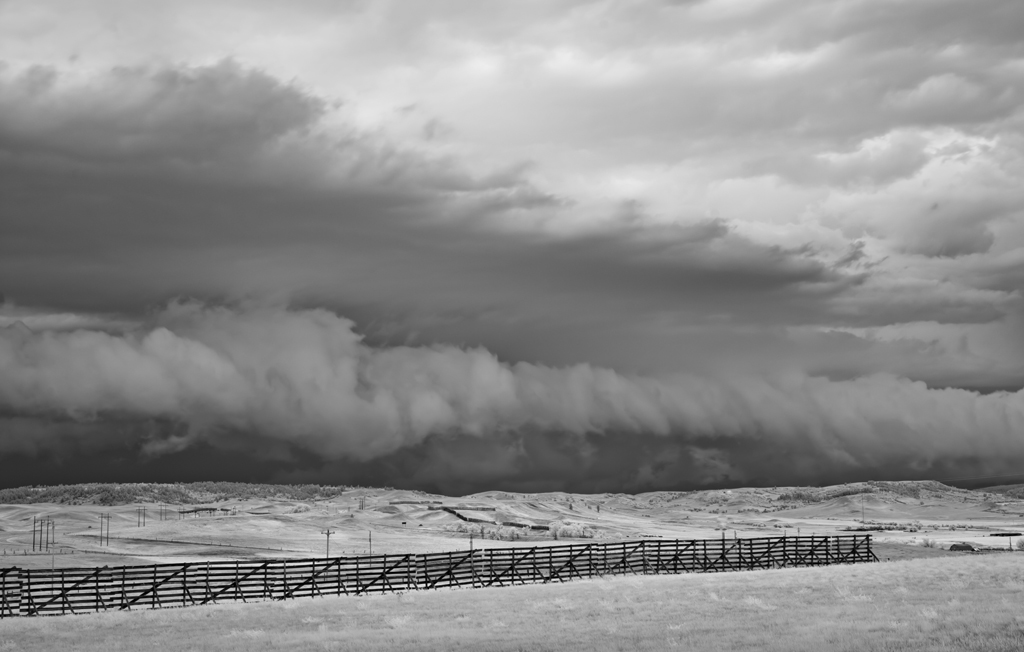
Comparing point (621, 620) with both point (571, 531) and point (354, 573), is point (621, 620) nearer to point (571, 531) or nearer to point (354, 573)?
point (354, 573)

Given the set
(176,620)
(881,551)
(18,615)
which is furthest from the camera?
(881,551)

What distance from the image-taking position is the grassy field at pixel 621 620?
29.9 metres

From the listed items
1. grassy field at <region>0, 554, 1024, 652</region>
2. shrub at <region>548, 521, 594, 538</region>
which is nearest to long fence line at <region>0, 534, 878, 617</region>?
grassy field at <region>0, 554, 1024, 652</region>

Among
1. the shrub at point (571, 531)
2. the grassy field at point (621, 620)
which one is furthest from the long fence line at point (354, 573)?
the shrub at point (571, 531)

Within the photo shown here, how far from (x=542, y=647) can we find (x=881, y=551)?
83.1 metres

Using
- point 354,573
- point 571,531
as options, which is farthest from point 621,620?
point 571,531

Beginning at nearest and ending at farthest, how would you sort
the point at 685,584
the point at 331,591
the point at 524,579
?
1. the point at 685,584
2. the point at 331,591
3. the point at 524,579

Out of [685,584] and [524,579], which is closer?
[685,584]

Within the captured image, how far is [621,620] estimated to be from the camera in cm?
3700

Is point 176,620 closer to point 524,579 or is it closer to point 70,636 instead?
point 70,636

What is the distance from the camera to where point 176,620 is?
4284cm

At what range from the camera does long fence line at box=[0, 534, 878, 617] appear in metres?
52.2

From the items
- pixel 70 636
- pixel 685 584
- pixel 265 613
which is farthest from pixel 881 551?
pixel 70 636

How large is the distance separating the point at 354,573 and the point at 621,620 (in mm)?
28642
